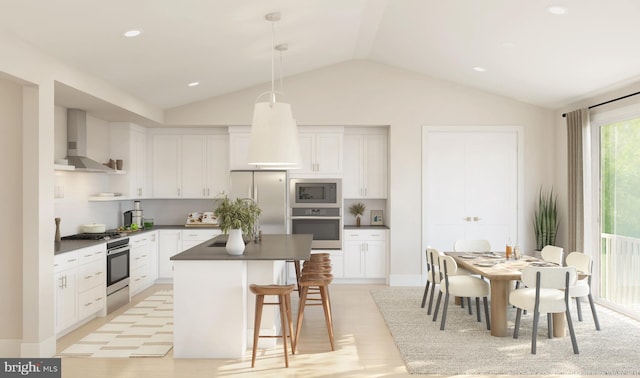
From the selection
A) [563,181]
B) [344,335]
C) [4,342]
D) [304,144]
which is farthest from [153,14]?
[563,181]

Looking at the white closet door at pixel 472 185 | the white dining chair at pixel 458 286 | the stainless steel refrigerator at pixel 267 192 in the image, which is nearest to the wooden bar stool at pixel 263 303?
the white dining chair at pixel 458 286

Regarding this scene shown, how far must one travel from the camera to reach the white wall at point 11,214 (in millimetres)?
4523

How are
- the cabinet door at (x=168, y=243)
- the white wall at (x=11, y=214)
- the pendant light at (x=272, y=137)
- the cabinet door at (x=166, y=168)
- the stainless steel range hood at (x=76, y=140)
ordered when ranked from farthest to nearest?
the cabinet door at (x=166, y=168), the cabinet door at (x=168, y=243), the stainless steel range hood at (x=76, y=140), the pendant light at (x=272, y=137), the white wall at (x=11, y=214)

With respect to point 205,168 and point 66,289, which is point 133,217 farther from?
point 66,289

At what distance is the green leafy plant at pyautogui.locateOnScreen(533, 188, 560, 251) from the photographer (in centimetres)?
761

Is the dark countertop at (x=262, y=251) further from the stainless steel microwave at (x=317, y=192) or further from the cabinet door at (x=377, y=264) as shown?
the cabinet door at (x=377, y=264)

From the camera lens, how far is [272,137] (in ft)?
16.1

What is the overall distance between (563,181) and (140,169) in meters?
6.35

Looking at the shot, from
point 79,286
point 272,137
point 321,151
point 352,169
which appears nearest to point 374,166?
point 352,169

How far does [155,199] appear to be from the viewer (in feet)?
28.8

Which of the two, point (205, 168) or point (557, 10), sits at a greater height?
point (557, 10)

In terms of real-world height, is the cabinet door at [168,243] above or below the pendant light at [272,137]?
below

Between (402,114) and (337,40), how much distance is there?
1.81m

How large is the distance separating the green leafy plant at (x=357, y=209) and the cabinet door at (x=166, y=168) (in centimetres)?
282
